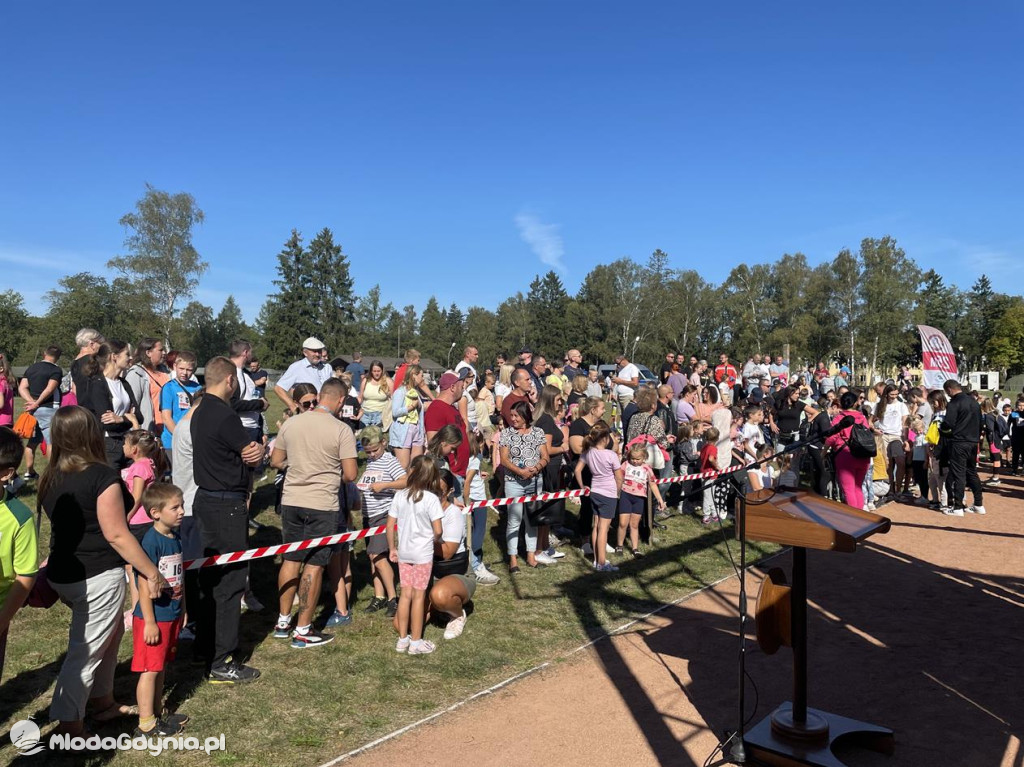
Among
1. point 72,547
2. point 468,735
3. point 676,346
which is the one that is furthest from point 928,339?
point 676,346

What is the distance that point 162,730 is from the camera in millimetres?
4387

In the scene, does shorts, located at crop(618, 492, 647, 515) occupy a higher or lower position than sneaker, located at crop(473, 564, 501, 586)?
higher

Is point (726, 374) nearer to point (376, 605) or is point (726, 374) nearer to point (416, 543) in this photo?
point (376, 605)

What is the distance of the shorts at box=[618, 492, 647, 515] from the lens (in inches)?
346

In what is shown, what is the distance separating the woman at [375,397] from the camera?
11.9 metres

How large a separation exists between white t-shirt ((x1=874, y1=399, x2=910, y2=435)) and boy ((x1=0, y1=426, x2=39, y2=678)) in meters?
13.2

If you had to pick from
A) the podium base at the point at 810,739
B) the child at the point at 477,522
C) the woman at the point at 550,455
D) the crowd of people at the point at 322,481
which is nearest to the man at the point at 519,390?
the crowd of people at the point at 322,481

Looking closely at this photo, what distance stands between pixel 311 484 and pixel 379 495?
1098 mm

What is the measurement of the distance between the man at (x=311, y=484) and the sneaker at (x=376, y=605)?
34.7 inches

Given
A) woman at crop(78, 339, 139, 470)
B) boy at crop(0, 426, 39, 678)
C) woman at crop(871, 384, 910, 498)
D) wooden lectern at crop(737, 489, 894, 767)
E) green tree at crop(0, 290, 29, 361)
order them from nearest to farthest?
boy at crop(0, 426, 39, 678) → wooden lectern at crop(737, 489, 894, 767) → woman at crop(78, 339, 139, 470) → woman at crop(871, 384, 910, 498) → green tree at crop(0, 290, 29, 361)

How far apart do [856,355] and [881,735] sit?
5950 cm

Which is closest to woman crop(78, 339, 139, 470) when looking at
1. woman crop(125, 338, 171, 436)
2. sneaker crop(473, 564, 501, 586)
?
woman crop(125, 338, 171, 436)

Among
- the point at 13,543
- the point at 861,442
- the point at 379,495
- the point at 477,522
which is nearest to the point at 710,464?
the point at 861,442

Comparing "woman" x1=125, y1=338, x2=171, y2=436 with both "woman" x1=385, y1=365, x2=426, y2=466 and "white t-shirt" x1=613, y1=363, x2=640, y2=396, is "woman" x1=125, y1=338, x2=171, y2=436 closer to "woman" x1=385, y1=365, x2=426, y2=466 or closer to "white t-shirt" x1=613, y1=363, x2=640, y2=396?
"woman" x1=385, y1=365, x2=426, y2=466
